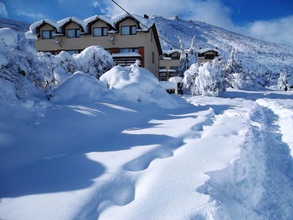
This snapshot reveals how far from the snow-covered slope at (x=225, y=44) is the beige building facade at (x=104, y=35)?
72453mm

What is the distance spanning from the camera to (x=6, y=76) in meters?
4.93

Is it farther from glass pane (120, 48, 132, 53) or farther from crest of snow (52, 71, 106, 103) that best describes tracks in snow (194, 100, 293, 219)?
glass pane (120, 48, 132, 53)

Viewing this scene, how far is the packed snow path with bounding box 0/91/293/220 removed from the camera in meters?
2.28

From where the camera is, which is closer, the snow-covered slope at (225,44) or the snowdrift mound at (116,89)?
the snowdrift mound at (116,89)

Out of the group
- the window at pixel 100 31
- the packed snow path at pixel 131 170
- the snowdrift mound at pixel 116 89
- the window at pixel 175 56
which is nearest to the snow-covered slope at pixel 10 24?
the snowdrift mound at pixel 116 89

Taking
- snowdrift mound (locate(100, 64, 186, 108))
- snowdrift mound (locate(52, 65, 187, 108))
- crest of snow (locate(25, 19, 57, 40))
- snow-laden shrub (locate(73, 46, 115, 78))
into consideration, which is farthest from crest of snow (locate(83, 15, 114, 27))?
snowdrift mound (locate(100, 64, 186, 108))

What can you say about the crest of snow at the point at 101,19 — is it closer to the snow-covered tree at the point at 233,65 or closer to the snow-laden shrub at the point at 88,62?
the snow-laden shrub at the point at 88,62

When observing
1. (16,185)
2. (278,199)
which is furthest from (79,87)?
(278,199)

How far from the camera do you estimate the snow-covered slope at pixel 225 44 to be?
9288 cm

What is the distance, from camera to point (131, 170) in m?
3.05

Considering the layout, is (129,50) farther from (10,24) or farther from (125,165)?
(125,165)

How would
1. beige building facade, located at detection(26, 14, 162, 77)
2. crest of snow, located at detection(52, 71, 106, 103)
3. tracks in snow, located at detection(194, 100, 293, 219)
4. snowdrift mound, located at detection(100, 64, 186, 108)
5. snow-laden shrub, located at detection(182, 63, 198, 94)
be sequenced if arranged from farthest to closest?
beige building facade, located at detection(26, 14, 162, 77) < snow-laden shrub, located at detection(182, 63, 198, 94) < snowdrift mound, located at detection(100, 64, 186, 108) < crest of snow, located at detection(52, 71, 106, 103) < tracks in snow, located at detection(194, 100, 293, 219)

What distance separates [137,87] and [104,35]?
47.5 feet

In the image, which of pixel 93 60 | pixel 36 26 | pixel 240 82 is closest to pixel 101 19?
pixel 36 26
